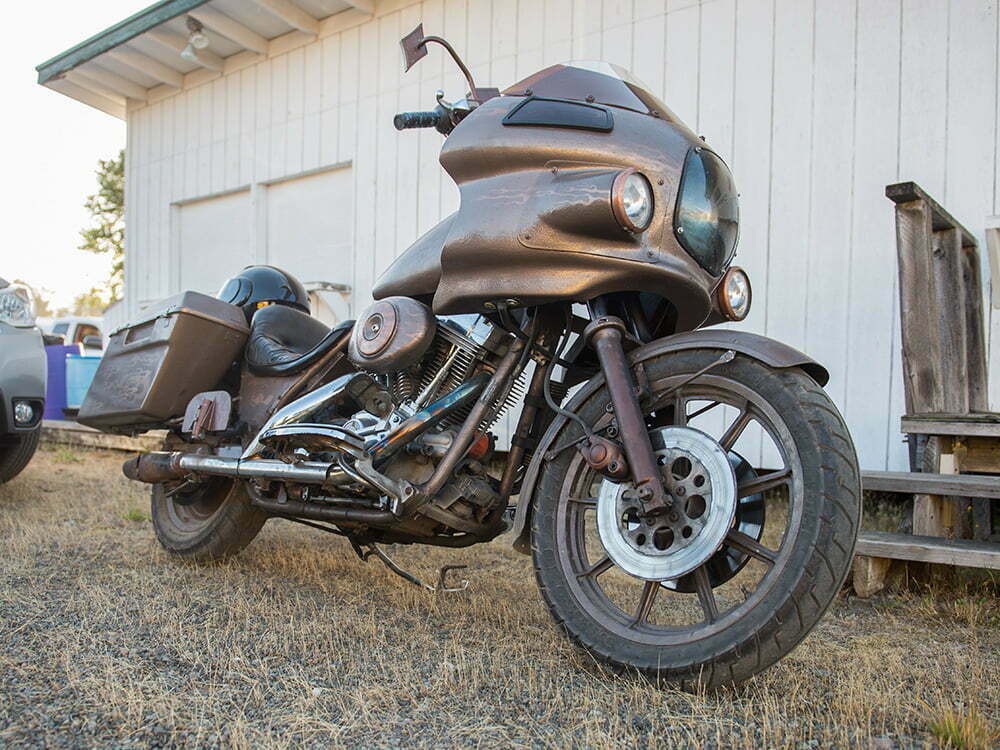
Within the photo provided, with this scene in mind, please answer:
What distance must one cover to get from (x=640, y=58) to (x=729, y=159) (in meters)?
1.03

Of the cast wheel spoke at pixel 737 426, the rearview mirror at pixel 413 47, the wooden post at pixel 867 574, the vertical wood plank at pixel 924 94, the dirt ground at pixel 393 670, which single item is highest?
the vertical wood plank at pixel 924 94

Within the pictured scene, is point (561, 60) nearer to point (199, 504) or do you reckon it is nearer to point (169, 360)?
point (169, 360)

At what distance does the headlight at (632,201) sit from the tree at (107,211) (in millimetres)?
24616

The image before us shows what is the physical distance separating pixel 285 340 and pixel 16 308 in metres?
2.31

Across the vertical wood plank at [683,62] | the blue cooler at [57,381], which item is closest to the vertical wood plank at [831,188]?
the vertical wood plank at [683,62]

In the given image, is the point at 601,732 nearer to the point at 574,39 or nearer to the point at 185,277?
the point at 574,39

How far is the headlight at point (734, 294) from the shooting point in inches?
95.1

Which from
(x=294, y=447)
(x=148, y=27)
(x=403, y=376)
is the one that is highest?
(x=148, y=27)

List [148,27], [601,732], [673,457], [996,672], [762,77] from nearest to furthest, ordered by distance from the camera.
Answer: [601,732], [673,457], [996,672], [762,77], [148,27]

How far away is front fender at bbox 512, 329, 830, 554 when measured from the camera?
206 centimetres

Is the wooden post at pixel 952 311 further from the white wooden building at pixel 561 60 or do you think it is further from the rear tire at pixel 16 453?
the rear tire at pixel 16 453

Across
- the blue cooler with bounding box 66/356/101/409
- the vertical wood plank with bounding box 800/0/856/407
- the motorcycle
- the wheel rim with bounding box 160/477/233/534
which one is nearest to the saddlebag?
the wheel rim with bounding box 160/477/233/534

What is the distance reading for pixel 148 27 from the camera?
8.40 m

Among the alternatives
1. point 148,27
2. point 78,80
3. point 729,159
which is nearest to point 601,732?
point 729,159
